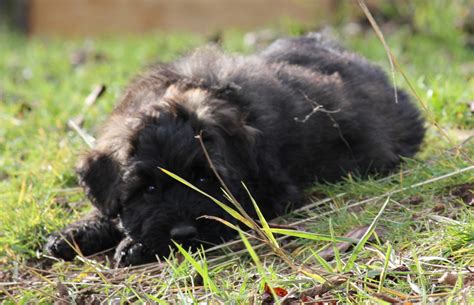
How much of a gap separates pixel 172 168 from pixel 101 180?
0.47m

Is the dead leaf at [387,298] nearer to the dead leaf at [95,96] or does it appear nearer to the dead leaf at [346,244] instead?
the dead leaf at [346,244]

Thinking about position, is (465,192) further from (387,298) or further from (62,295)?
(62,295)

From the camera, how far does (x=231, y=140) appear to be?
3.71 meters

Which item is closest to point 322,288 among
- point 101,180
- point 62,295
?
point 62,295

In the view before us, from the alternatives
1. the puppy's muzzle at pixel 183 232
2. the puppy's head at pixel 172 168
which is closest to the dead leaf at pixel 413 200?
the puppy's head at pixel 172 168

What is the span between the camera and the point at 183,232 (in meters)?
3.30

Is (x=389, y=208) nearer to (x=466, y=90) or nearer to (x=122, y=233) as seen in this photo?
(x=122, y=233)

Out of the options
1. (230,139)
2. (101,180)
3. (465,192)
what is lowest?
(465,192)

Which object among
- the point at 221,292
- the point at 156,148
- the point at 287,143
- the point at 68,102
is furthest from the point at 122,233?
the point at 68,102

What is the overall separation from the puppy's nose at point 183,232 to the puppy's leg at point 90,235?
1.88 ft

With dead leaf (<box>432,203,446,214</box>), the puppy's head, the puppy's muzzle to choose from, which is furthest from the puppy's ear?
dead leaf (<box>432,203,446,214</box>)

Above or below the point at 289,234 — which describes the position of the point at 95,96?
below

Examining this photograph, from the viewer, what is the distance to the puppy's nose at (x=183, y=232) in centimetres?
330

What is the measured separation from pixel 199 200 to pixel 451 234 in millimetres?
1084
